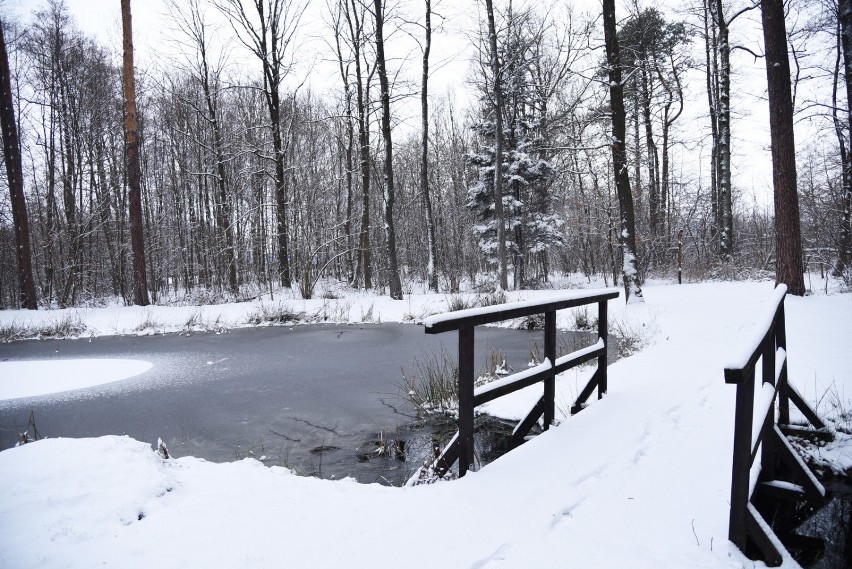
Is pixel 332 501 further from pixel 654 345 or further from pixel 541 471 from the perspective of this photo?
pixel 654 345

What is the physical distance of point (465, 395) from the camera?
345 cm

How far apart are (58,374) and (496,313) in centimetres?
951

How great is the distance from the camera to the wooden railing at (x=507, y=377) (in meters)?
3.38

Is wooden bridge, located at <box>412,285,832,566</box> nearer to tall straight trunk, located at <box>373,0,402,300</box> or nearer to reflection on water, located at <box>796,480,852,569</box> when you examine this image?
reflection on water, located at <box>796,480,852,569</box>

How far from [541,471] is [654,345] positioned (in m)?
5.70

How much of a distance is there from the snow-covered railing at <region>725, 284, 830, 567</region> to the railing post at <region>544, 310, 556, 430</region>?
65.7 inches

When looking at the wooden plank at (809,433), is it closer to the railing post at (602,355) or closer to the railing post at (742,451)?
the railing post at (602,355)

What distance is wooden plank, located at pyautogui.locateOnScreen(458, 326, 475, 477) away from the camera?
3.38m

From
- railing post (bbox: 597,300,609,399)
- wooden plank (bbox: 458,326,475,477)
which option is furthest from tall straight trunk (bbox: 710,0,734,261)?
wooden plank (bbox: 458,326,475,477)

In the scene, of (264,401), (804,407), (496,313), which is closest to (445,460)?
(496,313)

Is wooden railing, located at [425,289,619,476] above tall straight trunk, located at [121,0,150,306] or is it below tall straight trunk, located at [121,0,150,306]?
below

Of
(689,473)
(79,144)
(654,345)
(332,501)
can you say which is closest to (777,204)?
(654,345)

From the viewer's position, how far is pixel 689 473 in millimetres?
3305

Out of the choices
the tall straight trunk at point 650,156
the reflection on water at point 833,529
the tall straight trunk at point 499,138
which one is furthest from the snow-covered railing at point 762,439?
the tall straight trunk at point 650,156
